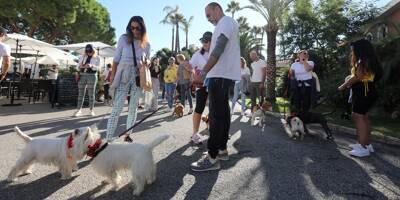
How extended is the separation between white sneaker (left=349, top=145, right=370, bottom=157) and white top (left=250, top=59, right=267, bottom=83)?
5.54 metres

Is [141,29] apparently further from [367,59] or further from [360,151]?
[360,151]

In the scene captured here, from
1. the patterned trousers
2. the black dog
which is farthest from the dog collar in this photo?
the black dog

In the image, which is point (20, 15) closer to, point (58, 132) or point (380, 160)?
point (58, 132)

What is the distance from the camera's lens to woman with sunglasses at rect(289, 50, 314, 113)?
8453 mm

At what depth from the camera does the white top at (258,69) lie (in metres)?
11.2

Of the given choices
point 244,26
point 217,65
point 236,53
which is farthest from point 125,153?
point 244,26

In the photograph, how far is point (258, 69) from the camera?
11234mm

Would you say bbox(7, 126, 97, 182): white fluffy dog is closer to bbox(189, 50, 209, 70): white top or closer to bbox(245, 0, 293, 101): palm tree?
bbox(189, 50, 209, 70): white top

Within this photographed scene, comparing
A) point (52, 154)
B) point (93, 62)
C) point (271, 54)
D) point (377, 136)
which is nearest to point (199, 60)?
point (52, 154)

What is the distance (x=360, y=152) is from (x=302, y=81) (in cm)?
304

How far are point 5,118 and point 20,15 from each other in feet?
87.6

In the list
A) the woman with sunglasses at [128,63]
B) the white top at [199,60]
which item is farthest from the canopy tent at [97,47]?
the woman with sunglasses at [128,63]

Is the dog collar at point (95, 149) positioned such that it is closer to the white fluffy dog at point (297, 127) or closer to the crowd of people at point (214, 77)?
the crowd of people at point (214, 77)

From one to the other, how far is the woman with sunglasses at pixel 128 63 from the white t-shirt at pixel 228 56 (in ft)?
4.35
